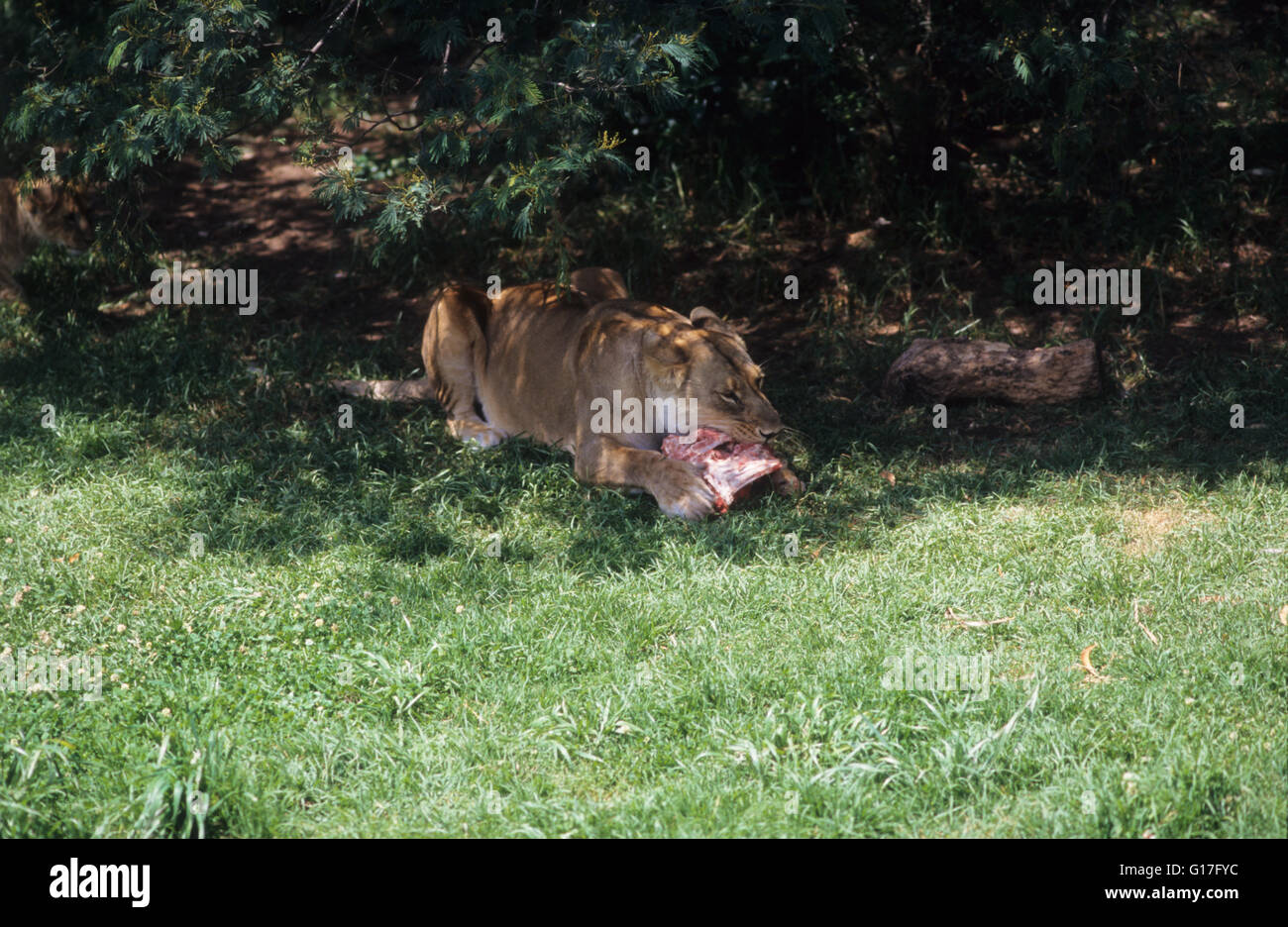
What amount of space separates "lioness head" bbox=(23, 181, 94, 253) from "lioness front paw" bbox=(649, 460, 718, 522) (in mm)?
5509

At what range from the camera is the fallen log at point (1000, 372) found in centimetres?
735

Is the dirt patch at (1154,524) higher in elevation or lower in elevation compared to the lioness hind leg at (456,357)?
lower

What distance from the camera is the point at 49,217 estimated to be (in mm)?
9297

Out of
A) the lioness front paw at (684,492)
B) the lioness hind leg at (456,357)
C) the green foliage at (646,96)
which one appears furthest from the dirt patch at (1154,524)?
the lioness hind leg at (456,357)

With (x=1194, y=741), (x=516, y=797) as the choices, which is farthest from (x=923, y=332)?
(x=516, y=797)

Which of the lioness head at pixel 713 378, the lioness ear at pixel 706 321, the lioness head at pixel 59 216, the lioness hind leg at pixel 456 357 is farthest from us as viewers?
the lioness head at pixel 59 216

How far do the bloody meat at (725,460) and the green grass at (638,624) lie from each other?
18 cm

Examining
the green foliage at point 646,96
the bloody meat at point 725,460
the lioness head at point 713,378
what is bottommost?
the bloody meat at point 725,460

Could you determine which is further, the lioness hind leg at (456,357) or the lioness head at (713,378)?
the lioness hind leg at (456,357)

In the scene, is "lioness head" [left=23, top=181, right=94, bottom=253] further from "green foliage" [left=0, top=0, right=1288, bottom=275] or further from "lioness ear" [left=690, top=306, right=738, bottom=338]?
"lioness ear" [left=690, top=306, right=738, bottom=338]

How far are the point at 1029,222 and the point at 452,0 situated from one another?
4791 millimetres

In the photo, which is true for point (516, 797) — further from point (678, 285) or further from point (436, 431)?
point (678, 285)

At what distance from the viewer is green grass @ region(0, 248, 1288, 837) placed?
3.79 meters

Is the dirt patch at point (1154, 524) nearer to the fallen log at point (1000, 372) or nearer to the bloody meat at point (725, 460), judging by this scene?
the fallen log at point (1000, 372)
